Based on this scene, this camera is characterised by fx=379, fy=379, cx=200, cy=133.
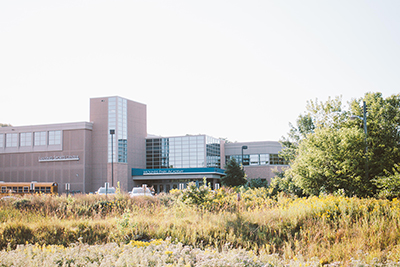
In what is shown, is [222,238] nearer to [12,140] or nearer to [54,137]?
[54,137]

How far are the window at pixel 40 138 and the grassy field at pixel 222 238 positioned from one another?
52.2m

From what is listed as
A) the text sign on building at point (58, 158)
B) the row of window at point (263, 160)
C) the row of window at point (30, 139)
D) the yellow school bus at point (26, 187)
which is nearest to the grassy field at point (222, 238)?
the yellow school bus at point (26, 187)

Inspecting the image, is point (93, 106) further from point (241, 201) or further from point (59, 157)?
point (241, 201)

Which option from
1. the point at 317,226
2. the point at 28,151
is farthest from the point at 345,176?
the point at 28,151

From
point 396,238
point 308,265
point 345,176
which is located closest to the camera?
point 308,265

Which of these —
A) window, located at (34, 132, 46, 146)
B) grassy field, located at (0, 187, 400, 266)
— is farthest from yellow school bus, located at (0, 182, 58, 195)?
Answer: grassy field, located at (0, 187, 400, 266)

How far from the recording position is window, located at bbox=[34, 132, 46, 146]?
198 feet

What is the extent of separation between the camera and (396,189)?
13797 mm

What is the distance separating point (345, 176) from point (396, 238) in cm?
808

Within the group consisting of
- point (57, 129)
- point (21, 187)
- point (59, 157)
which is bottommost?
point (21, 187)

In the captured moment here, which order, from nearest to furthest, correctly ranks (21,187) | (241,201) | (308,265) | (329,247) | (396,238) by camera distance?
(308,265)
(329,247)
(396,238)
(241,201)
(21,187)

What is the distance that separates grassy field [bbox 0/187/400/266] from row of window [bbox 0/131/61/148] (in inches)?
2014

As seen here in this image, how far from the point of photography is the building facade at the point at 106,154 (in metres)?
58.1

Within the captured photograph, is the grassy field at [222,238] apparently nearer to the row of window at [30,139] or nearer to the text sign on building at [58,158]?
the text sign on building at [58,158]
